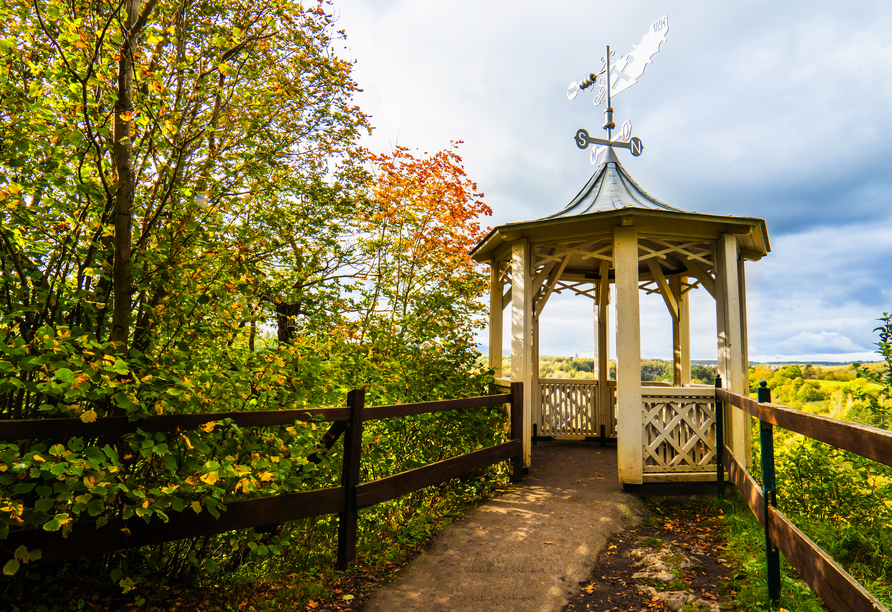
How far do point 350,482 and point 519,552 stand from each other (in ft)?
5.13

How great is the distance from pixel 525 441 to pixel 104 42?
577cm

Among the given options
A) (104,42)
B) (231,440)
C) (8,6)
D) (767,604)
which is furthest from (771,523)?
(8,6)

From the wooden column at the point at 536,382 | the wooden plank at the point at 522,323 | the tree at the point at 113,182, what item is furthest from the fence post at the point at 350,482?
the wooden column at the point at 536,382

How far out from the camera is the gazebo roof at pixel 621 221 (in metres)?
5.59

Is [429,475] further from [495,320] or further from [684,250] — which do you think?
[684,250]

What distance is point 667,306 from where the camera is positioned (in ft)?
28.1

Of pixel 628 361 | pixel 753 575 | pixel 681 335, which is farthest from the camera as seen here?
pixel 681 335

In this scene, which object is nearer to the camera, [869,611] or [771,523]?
[869,611]

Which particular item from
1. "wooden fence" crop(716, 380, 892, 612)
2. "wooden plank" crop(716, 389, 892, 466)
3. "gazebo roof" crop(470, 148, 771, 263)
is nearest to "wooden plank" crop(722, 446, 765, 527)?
"wooden fence" crop(716, 380, 892, 612)

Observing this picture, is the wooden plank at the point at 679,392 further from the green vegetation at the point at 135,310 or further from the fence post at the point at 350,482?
the fence post at the point at 350,482

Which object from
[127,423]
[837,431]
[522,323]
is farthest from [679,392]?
[127,423]

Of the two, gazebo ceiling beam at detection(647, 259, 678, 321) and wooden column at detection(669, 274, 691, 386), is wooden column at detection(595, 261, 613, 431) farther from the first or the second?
wooden column at detection(669, 274, 691, 386)

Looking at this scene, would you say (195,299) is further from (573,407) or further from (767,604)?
(573,407)

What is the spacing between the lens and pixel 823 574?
2064mm
